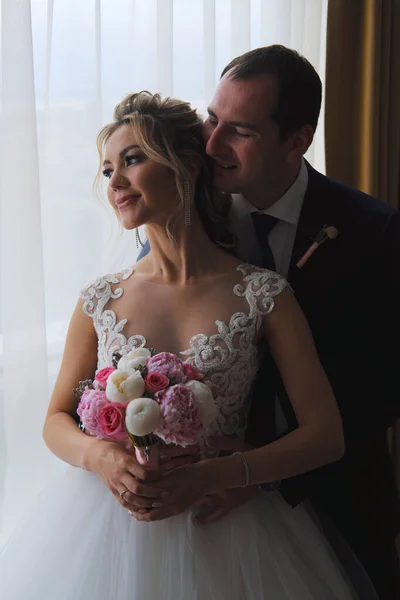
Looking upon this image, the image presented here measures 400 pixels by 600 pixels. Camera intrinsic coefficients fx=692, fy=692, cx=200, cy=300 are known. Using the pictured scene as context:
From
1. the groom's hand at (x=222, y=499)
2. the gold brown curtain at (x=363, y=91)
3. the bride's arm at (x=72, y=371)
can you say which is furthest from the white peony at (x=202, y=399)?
the gold brown curtain at (x=363, y=91)

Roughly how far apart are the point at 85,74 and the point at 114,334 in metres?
0.69

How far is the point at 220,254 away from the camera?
5.33ft

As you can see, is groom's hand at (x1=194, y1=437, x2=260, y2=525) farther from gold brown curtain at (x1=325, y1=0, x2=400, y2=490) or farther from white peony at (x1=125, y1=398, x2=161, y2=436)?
gold brown curtain at (x1=325, y1=0, x2=400, y2=490)

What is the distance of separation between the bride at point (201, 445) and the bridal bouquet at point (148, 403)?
139mm

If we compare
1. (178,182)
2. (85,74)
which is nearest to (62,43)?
→ (85,74)

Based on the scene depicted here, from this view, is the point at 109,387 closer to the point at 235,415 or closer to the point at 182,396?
the point at 182,396

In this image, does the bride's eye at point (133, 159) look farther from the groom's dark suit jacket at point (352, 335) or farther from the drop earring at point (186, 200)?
the groom's dark suit jacket at point (352, 335)

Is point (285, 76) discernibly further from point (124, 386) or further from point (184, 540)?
point (184, 540)

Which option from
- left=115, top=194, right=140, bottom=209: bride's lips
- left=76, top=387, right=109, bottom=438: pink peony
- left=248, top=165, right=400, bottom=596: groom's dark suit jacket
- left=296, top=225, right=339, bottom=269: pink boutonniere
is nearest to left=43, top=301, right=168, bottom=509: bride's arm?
left=76, top=387, right=109, bottom=438: pink peony

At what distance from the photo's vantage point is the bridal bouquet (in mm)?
1164

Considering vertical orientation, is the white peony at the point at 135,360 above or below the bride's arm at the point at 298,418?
above

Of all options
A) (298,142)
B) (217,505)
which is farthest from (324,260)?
(217,505)

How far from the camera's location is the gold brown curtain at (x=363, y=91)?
222 cm

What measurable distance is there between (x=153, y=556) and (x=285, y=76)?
3.63 ft
